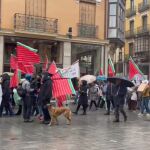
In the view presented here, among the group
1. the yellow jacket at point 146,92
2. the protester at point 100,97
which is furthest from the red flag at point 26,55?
the protester at point 100,97

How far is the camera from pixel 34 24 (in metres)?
26.6

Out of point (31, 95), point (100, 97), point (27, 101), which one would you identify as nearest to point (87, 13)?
point (100, 97)

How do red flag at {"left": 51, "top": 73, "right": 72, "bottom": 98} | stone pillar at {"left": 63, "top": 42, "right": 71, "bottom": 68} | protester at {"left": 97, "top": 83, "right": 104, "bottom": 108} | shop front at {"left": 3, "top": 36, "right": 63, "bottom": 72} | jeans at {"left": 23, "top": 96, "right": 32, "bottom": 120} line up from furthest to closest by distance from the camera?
stone pillar at {"left": 63, "top": 42, "right": 71, "bottom": 68}, shop front at {"left": 3, "top": 36, "right": 63, "bottom": 72}, protester at {"left": 97, "top": 83, "right": 104, "bottom": 108}, red flag at {"left": 51, "top": 73, "right": 72, "bottom": 98}, jeans at {"left": 23, "top": 96, "right": 32, "bottom": 120}

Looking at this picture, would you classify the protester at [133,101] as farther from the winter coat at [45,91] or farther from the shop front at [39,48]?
the winter coat at [45,91]

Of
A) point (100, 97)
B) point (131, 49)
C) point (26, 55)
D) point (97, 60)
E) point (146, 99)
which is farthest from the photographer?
point (131, 49)

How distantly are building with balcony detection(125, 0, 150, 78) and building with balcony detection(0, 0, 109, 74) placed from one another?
21.7m

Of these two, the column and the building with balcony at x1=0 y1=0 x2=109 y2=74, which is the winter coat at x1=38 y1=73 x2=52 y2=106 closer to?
the building with balcony at x1=0 y1=0 x2=109 y2=74

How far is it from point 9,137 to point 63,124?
3.25 m

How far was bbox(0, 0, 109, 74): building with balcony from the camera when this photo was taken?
2591 centimetres

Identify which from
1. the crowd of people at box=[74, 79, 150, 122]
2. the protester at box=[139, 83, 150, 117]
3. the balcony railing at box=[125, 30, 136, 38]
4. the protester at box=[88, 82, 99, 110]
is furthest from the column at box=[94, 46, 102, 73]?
the balcony railing at box=[125, 30, 136, 38]

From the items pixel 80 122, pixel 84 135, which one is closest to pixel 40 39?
pixel 80 122

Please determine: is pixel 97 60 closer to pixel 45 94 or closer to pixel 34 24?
pixel 34 24

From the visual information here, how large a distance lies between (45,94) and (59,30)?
14.3 meters

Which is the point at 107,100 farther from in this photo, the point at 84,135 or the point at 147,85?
the point at 84,135
